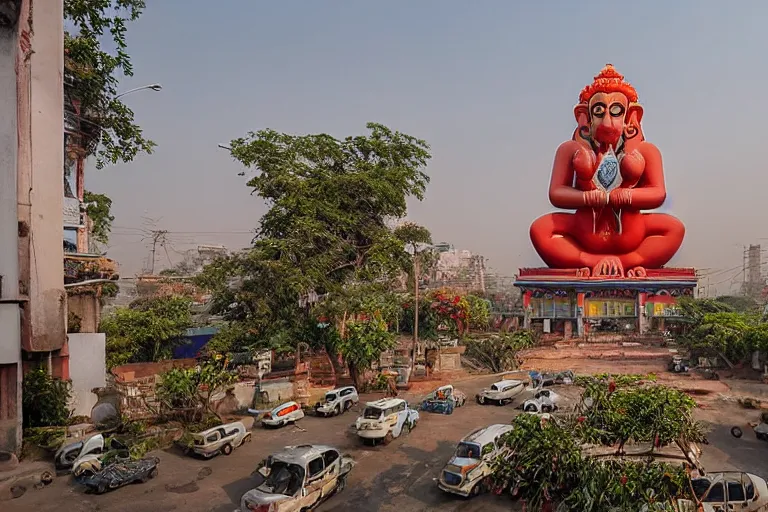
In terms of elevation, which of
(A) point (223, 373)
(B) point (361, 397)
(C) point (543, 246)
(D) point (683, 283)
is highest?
(C) point (543, 246)

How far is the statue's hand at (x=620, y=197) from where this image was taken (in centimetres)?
3244

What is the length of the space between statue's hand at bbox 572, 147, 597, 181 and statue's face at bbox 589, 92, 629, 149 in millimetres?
1229

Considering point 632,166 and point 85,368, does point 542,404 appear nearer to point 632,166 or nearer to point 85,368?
point 85,368

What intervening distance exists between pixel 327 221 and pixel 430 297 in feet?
28.3

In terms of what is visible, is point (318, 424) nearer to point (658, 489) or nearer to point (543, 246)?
point (658, 489)

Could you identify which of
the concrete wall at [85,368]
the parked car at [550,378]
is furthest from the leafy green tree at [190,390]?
the parked car at [550,378]

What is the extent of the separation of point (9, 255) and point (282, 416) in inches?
367

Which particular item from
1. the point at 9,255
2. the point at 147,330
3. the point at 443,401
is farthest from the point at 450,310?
the point at 9,255

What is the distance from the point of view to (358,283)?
971 inches

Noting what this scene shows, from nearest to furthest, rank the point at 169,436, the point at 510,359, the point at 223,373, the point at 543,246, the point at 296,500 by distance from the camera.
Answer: the point at 296,500
the point at 169,436
the point at 223,373
the point at 510,359
the point at 543,246

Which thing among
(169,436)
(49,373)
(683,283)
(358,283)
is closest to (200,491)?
(169,436)

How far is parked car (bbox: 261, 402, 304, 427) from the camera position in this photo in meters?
17.5

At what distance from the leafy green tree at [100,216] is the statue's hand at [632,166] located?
3087 cm

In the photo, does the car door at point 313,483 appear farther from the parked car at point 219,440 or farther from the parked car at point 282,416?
the parked car at point 282,416
